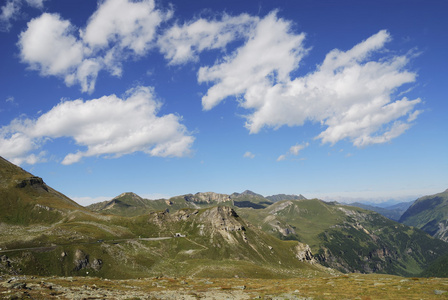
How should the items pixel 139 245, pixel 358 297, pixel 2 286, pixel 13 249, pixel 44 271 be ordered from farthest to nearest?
pixel 139 245
pixel 13 249
pixel 44 271
pixel 358 297
pixel 2 286

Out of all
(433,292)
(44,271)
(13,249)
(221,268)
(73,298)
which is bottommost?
(221,268)

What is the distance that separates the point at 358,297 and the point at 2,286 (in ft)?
180

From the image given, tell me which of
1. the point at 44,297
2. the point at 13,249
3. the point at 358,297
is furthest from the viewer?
the point at 13,249

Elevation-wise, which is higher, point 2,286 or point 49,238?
point 2,286

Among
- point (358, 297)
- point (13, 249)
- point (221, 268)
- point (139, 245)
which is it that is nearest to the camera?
point (358, 297)

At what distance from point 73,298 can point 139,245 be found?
165078mm

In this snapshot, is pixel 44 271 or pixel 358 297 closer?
pixel 358 297

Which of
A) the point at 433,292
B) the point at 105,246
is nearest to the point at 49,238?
the point at 105,246

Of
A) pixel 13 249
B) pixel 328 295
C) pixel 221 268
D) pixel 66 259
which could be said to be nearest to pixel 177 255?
pixel 221 268

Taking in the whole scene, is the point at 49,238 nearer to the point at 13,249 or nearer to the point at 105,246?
the point at 13,249

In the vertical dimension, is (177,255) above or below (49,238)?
below

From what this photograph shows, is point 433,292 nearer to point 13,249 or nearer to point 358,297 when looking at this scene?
point 358,297

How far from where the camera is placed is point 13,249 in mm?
139250

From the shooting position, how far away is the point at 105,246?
543 ft
